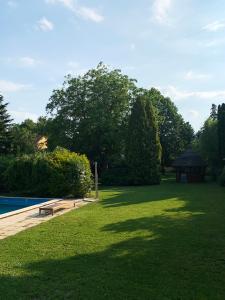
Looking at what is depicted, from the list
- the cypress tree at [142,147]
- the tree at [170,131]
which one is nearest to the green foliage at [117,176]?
the cypress tree at [142,147]

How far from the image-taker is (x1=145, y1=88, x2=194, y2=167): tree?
5638 centimetres

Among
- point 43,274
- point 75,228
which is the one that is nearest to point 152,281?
point 43,274

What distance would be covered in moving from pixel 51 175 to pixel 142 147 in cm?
1496

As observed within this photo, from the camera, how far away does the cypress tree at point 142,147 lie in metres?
36.9

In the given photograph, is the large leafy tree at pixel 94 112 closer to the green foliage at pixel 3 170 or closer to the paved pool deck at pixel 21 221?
the green foliage at pixel 3 170

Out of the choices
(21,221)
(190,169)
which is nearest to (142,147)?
(190,169)

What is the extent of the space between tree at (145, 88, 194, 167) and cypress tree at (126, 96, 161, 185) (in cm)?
1730

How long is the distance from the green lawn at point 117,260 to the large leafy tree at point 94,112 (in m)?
25.8

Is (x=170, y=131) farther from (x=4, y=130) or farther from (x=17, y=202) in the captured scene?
(x=17, y=202)

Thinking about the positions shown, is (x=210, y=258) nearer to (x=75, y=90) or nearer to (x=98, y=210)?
(x=98, y=210)

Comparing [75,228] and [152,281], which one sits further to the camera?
[75,228]

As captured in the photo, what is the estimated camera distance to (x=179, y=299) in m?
5.79

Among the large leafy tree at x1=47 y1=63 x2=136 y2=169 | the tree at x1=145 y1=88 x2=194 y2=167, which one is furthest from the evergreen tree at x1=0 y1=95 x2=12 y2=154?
the tree at x1=145 y1=88 x2=194 y2=167

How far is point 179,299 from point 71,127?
1392 inches
